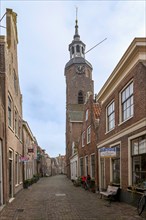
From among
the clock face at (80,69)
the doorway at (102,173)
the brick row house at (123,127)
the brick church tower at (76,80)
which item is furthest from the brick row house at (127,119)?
the clock face at (80,69)

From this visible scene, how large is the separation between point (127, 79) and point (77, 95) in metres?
40.7

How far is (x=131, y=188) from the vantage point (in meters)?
12.4

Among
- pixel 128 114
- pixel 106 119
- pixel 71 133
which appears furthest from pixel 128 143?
pixel 71 133

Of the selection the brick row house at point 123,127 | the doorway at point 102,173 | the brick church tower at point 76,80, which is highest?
the brick church tower at point 76,80

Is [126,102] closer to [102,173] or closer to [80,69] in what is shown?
[102,173]

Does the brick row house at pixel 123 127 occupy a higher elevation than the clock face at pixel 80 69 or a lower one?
lower

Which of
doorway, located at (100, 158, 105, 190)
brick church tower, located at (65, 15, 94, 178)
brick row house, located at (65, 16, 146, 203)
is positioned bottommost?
doorway, located at (100, 158, 105, 190)

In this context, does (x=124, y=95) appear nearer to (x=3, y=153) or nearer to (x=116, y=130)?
(x=116, y=130)

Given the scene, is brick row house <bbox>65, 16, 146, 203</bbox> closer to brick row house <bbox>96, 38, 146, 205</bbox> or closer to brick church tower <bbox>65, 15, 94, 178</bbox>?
brick row house <bbox>96, 38, 146, 205</bbox>

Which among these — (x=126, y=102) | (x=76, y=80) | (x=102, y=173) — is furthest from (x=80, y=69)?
(x=126, y=102)

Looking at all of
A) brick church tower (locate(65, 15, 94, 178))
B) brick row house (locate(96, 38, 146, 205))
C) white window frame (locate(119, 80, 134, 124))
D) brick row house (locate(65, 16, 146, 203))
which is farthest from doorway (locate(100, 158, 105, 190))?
brick church tower (locate(65, 15, 94, 178))

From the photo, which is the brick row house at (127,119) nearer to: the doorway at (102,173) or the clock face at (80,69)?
the doorway at (102,173)

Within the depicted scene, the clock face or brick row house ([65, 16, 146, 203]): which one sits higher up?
the clock face

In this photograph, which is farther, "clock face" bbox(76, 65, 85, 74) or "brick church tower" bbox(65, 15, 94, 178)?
"clock face" bbox(76, 65, 85, 74)
